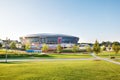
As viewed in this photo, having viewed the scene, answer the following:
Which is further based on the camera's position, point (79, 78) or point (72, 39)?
point (72, 39)

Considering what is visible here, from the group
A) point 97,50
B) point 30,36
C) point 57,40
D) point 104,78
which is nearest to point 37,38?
point 30,36

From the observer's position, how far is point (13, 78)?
648 inches

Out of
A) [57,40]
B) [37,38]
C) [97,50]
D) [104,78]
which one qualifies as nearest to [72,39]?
[57,40]

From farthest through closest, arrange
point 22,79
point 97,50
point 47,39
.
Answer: point 47,39 → point 97,50 → point 22,79

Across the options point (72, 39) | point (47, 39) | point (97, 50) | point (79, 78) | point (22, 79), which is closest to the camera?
point (22, 79)

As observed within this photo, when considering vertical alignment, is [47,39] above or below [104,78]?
above

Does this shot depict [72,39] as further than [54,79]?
Yes

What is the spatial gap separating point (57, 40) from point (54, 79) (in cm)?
14631

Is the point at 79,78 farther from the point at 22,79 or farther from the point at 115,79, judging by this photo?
the point at 22,79

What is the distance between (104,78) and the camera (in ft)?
59.5

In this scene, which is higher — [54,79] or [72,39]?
[72,39]

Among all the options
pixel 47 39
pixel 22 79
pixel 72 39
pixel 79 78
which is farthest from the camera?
pixel 72 39

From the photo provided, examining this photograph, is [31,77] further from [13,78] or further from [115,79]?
[115,79]

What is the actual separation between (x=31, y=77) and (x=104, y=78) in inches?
278
